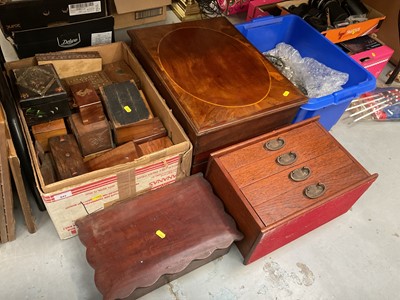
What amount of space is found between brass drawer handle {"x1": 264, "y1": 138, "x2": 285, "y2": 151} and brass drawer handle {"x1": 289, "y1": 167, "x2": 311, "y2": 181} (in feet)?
0.38

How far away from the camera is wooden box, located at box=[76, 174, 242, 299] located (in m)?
1.08

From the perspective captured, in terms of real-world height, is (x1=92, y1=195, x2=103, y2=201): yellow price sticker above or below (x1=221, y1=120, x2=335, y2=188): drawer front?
below

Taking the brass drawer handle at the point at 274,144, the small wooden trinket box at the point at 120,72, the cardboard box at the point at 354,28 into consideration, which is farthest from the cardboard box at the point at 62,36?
the cardboard box at the point at 354,28

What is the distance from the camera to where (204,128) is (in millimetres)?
1189

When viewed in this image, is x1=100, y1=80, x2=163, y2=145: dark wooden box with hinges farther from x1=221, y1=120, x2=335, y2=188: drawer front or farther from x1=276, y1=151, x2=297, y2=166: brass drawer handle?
x1=276, y1=151, x2=297, y2=166: brass drawer handle

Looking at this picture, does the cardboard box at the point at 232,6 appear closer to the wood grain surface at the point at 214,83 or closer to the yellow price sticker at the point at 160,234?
the wood grain surface at the point at 214,83

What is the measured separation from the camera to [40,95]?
1191mm

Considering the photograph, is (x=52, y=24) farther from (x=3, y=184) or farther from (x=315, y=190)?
(x=315, y=190)

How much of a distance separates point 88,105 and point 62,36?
1.41 ft

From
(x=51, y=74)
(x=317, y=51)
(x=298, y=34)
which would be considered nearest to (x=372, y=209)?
(x=317, y=51)

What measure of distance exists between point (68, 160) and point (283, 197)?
0.78 m

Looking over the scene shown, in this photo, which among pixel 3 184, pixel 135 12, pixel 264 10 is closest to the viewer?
pixel 3 184

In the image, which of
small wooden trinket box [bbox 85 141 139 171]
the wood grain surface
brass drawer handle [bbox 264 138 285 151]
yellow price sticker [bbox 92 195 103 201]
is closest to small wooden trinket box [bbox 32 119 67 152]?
small wooden trinket box [bbox 85 141 139 171]

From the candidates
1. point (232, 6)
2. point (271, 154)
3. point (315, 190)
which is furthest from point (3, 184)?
point (232, 6)
